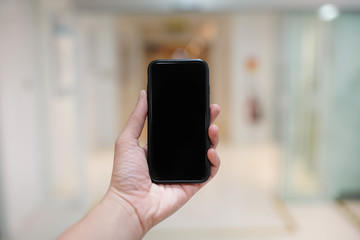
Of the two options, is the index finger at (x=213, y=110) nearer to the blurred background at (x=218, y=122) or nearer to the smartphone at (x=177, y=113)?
the smartphone at (x=177, y=113)

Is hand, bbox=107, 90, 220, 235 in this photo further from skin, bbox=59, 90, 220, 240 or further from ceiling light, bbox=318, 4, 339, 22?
ceiling light, bbox=318, 4, 339, 22

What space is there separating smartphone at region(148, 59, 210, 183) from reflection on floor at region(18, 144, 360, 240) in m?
0.91

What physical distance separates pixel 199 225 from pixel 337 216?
2.55ft

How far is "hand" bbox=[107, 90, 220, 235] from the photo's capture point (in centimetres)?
56

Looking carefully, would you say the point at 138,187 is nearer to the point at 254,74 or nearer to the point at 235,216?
the point at 235,216

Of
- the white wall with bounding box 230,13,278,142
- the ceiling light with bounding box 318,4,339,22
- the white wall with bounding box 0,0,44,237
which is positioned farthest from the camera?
the white wall with bounding box 230,13,278,142

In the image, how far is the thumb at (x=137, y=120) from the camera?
506 mm

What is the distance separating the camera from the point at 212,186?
242cm

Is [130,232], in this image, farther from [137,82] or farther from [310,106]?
[137,82]

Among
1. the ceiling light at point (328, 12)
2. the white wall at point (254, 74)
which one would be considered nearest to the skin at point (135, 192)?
the ceiling light at point (328, 12)

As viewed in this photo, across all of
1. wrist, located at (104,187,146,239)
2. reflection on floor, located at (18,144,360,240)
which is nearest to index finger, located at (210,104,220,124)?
wrist, located at (104,187,146,239)

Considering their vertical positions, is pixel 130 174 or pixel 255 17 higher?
pixel 255 17

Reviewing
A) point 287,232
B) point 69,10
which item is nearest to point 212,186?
point 287,232

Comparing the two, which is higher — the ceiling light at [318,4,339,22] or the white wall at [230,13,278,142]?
the ceiling light at [318,4,339,22]
